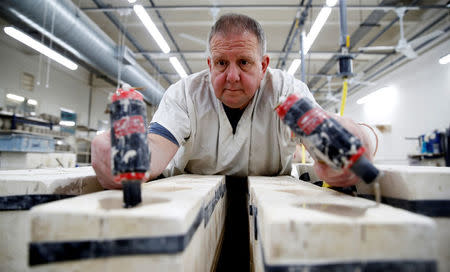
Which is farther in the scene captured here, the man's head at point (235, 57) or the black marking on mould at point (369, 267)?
the man's head at point (235, 57)

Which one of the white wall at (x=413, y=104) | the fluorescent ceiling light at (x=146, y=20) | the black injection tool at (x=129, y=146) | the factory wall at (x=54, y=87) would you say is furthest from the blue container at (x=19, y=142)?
the white wall at (x=413, y=104)

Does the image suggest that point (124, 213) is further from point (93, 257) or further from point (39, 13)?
point (39, 13)

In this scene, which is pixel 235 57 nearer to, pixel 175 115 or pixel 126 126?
pixel 175 115

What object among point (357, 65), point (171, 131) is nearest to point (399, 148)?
point (357, 65)

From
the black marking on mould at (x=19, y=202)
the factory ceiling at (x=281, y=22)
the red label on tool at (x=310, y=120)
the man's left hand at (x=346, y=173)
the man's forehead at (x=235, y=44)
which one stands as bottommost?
the black marking on mould at (x=19, y=202)

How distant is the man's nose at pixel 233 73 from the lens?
127 centimetres

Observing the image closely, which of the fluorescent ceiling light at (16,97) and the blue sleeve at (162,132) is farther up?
the fluorescent ceiling light at (16,97)

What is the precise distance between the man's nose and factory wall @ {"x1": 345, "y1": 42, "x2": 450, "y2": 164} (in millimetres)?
6150

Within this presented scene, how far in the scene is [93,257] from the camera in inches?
Answer: 19.3

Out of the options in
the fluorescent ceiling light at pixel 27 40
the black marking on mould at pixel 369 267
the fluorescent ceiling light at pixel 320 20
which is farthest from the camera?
the fluorescent ceiling light at pixel 27 40

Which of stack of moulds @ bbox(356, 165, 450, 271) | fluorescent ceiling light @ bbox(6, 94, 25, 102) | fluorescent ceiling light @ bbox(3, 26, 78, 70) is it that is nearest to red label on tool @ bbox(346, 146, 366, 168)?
stack of moulds @ bbox(356, 165, 450, 271)

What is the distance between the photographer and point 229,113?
1.51 m

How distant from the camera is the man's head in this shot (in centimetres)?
127

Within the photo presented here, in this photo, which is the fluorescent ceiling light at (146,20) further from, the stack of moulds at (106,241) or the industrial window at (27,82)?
the industrial window at (27,82)
